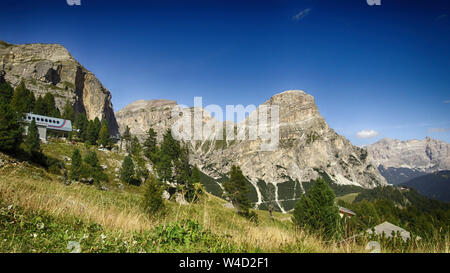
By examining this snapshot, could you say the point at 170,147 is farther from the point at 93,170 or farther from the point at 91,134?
the point at 91,134

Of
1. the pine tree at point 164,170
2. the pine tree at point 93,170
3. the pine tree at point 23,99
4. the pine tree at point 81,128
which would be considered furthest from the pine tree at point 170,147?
the pine tree at point 23,99

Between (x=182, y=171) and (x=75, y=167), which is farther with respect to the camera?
(x=182, y=171)

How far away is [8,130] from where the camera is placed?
2686cm

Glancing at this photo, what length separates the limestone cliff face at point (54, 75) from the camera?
105 meters

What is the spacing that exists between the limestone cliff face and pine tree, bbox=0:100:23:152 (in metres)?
83.5

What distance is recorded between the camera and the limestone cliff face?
346 ft

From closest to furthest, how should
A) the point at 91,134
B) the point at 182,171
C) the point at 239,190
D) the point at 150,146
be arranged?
the point at 239,190 → the point at 182,171 → the point at 91,134 → the point at 150,146

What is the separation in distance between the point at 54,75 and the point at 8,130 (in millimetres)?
128785

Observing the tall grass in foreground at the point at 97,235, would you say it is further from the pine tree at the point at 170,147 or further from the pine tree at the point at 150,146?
the pine tree at the point at 150,146

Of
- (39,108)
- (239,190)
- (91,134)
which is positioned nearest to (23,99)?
(39,108)

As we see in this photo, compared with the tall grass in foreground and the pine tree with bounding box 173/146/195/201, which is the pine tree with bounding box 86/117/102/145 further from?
the tall grass in foreground

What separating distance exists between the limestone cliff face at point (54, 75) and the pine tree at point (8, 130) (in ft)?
274

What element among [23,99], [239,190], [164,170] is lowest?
[239,190]
